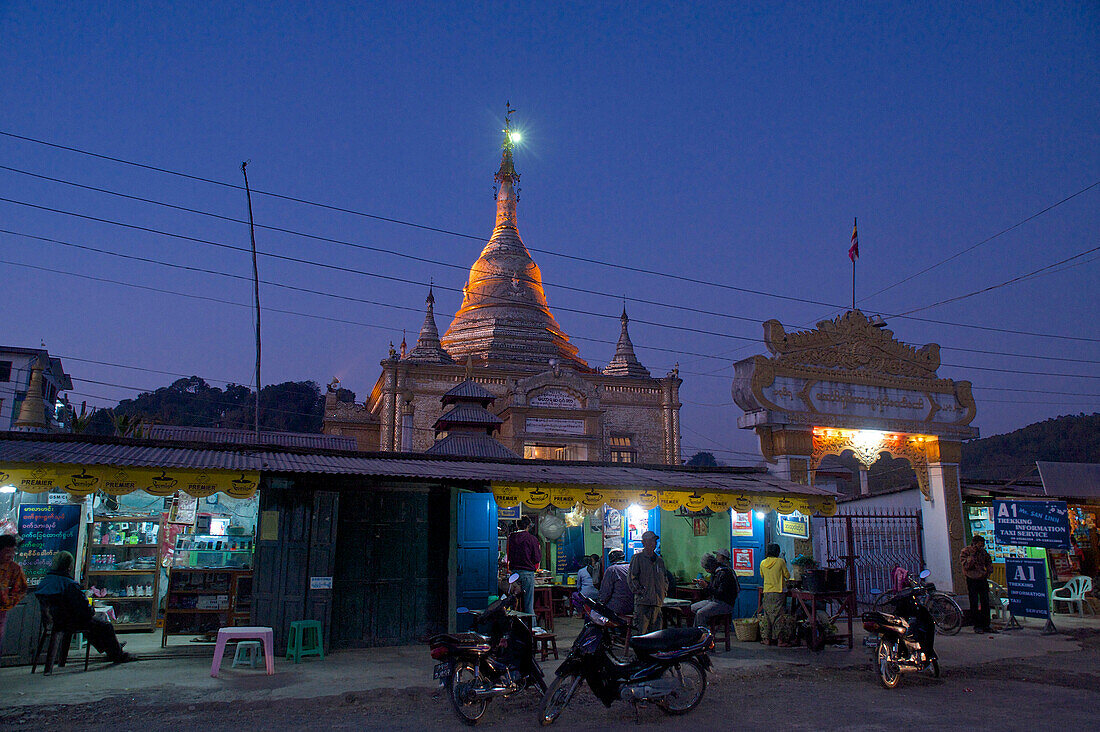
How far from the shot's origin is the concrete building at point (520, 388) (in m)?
28.1

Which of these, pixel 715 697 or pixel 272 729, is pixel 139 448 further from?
pixel 715 697

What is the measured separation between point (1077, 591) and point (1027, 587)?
11.3 ft

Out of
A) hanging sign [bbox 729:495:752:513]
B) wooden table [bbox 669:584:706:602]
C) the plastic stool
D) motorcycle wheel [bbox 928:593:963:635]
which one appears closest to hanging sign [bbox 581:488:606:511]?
wooden table [bbox 669:584:706:602]

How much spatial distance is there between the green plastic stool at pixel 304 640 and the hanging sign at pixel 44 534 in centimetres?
324

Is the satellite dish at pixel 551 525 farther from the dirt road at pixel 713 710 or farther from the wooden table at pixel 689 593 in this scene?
the dirt road at pixel 713 710

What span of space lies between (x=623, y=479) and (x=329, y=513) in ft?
15.2

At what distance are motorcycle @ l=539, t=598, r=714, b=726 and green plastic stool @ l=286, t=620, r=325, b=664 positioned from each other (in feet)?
13.8

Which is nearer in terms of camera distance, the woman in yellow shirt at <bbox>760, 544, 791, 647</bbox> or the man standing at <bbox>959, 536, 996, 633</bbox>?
the woman in yellow shirt at <bbox>760, 544, 791, 647</bbox>

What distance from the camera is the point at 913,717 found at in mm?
7051

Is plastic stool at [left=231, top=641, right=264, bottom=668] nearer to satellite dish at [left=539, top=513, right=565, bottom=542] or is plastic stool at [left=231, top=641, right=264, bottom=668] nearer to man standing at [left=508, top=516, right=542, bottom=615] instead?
man standing at [left=508, top=516, right=542, bottom=615]

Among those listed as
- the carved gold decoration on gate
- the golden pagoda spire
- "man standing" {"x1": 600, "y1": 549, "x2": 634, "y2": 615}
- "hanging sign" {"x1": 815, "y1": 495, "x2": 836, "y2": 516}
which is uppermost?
the golden pagoda spire

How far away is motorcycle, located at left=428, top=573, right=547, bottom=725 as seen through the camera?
6.89 m

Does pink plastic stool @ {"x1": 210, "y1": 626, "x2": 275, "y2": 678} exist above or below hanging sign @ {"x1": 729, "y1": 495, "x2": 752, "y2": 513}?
below

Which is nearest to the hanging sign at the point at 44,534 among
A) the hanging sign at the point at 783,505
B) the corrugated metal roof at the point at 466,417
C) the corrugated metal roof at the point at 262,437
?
the corrugated metal roof at the point at 466,417
